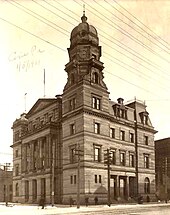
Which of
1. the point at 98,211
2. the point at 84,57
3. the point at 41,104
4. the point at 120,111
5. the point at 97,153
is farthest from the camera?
the point at 41,104

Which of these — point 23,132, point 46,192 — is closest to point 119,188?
point 46,192

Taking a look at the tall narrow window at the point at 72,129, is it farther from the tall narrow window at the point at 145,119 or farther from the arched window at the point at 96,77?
the tall narrow window at the point at 145,119

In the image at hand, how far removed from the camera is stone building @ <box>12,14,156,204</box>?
45500mm

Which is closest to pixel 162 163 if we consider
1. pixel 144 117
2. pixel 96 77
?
pixel 144 117

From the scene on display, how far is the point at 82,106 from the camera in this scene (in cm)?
4519

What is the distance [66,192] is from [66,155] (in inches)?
201

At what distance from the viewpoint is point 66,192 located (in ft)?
155

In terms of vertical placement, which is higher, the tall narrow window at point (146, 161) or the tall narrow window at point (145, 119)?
the tall narrow window at point (145, 119)

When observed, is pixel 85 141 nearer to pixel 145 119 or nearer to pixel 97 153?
pixel 97 153

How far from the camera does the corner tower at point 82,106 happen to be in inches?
1768

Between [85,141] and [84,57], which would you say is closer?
[85,141]

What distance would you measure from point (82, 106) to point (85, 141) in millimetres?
4625

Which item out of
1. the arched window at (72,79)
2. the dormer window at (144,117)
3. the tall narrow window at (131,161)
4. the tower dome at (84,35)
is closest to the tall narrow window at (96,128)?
the arched window at (72,79)

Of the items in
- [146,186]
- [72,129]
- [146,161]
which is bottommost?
[146,186]
